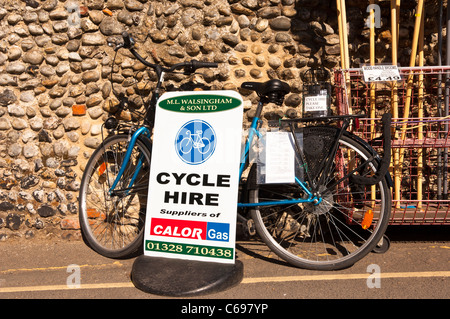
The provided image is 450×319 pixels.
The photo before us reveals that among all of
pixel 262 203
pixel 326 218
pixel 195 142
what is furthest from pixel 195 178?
pixel 326 218

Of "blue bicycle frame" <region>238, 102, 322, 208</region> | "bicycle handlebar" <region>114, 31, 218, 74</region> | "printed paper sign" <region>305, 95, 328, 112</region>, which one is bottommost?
"blue bicycle frame" <region>238, 102, 322, 208</region>

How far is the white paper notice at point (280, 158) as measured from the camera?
3.25m

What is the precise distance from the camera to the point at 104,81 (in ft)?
13.5

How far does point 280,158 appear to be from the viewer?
3.27 metres

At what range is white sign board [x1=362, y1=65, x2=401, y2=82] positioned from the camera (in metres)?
3.47

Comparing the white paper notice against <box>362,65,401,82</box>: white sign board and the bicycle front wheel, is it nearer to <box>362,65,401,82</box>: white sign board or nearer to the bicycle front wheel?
<box>362,65,401,82</box>: white sign board

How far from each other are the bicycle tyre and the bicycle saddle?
0.33 metres

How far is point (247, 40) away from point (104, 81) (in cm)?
136

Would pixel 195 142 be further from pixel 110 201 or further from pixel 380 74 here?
pixel 380 74

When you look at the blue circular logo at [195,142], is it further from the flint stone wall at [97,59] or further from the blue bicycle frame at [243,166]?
the flint stone wall at [97,59]

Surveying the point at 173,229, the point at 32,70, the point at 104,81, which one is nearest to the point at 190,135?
the point at 173,229

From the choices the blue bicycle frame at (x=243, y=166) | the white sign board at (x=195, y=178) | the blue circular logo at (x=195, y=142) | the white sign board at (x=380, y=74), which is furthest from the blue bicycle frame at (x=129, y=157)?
the white sign board at (x=380, y=74)

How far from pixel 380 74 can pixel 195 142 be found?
154 cm

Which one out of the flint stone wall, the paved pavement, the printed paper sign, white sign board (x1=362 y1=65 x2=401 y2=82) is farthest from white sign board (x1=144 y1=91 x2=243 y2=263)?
white sign board (x1=362 y1=65 x2=401 y2=82)
